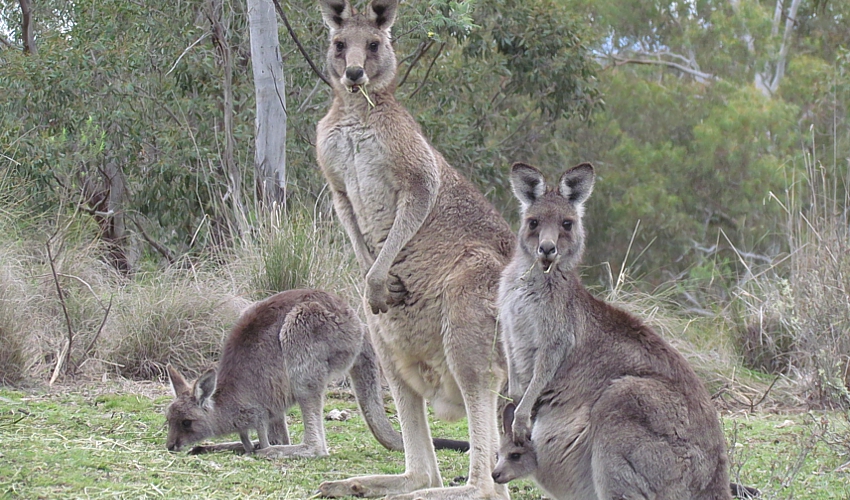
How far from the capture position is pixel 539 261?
14.6 ft

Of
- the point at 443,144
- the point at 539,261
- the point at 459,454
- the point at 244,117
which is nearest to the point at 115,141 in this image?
the point at 244,117

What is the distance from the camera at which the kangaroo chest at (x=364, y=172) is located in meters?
5.31

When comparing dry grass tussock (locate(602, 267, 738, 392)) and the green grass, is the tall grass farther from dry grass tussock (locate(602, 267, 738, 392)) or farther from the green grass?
dry grass tussock (locate(602, 267, 738, 392))

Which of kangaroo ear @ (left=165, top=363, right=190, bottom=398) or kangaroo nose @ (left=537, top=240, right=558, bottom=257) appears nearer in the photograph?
kangaroo nose @ (left=537, top=240, right=558, bottom=257)

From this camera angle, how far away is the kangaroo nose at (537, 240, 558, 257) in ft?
14.2

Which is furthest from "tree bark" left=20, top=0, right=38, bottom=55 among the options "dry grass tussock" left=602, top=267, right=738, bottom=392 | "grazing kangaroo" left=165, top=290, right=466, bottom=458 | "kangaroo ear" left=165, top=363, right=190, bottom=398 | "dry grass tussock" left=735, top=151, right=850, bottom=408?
"dry grass tussock" left=735, top=151, right=850, bottom=408

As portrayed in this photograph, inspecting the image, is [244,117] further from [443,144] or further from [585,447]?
[585,447]

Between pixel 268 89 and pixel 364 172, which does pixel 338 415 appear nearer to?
pixel 364 172

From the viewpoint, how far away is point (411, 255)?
17.3 feet

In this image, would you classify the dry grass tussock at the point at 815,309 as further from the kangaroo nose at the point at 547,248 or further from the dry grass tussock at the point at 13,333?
the dry grass tussock at the point at 13,333

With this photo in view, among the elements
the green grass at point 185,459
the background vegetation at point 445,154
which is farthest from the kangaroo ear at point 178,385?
the background vegetation at point 445,154

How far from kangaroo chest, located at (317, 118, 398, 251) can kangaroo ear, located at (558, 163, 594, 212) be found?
3.38 feet

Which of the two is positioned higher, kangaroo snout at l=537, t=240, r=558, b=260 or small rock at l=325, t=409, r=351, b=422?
kangaroo snout at l=537, t=240, r=558, b=260

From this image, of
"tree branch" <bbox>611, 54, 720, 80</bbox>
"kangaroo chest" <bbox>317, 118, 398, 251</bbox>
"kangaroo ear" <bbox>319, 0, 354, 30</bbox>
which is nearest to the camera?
"kangaroo chest" <bbox>317, 118, 398, 251</bbox>
